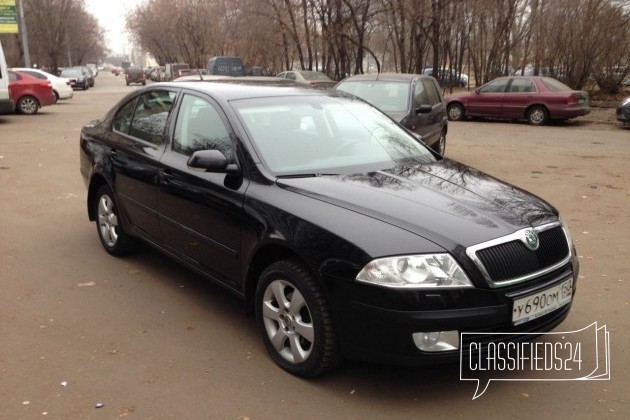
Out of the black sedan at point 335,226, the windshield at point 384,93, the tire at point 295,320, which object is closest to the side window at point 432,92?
the windshield at point 384,93

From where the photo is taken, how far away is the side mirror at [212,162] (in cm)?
361

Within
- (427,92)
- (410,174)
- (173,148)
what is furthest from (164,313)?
(427,92)

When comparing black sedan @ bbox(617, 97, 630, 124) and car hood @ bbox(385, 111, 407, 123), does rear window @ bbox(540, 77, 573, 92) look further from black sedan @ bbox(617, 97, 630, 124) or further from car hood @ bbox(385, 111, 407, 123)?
car hood @ bbox(385, 111, 407, 123)

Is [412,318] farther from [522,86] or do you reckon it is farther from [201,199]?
[522,86]

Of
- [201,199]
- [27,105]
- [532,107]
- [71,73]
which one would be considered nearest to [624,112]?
[532,107]

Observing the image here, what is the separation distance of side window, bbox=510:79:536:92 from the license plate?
1587 centimetres

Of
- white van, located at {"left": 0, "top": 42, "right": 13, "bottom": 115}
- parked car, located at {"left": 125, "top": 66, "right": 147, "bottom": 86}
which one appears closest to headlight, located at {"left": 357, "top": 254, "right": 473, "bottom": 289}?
white van, located at {"left": 0, "top": 42, "right": 13, "bottom": 115}

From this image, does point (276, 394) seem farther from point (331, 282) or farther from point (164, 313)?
point (164, 313)

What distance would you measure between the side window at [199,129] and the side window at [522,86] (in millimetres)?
15609

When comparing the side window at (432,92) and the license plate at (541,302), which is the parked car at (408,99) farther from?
the license plate at (541,302)

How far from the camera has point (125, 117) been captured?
17.4 feet

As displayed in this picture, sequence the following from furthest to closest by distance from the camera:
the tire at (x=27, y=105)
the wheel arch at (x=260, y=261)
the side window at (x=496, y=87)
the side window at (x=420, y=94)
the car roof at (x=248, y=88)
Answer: the tire at (x=27, y=105)
the side window at (x=496, y=87)
the side window at (x=420, y=94)
the car roof at (x=248, y=88)
the wheel arch at (x=260, y=261)

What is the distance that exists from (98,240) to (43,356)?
100 inches

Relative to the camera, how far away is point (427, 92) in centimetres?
1009
